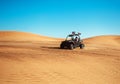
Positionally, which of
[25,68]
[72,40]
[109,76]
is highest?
[72,40]

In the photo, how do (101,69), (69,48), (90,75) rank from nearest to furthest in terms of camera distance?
(90,75)
(101,69)
(69,48)

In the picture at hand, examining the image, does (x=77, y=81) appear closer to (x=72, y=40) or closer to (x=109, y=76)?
(x=109, y=76)

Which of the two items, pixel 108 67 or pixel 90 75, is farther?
pixel 108 67

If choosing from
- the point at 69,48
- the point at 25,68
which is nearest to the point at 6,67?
the point at 25,68

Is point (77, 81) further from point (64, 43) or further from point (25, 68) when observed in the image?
point (64, 43)

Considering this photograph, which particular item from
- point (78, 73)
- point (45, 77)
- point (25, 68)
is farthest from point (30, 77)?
point (78, 73)

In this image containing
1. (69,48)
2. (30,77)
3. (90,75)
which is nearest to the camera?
(30,77)

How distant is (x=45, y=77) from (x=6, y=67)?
2146 millimetres

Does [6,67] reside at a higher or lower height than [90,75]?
higher

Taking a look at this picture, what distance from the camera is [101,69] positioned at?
12.6 m

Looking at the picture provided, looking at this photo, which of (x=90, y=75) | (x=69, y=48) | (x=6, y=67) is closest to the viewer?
(x=6, y=67)

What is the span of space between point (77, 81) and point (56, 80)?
1030 mm

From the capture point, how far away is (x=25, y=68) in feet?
34.3

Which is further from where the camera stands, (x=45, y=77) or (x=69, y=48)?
(x=69, y=48)
